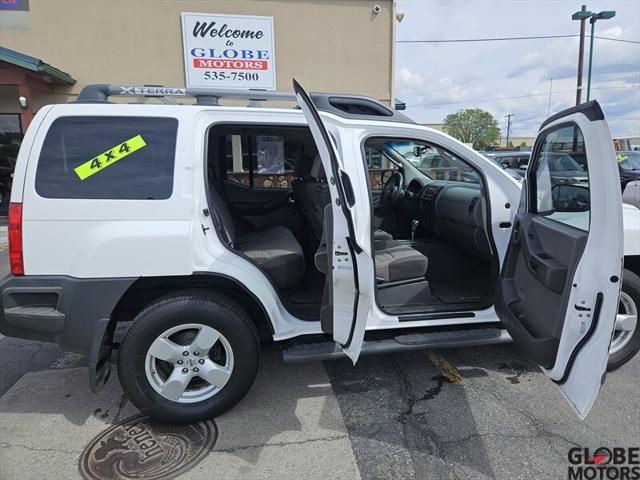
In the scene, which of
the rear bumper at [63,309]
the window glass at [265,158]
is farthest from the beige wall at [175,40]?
the rear bumper at [63,309]

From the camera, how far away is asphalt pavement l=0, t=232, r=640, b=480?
2.31 m

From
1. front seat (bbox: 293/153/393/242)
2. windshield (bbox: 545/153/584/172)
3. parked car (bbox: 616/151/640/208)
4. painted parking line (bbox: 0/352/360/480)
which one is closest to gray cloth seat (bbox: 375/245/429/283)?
front seat (bbox: 293/153/393/242)

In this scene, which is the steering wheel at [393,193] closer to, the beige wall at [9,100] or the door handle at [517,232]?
the door handle at [517,232]

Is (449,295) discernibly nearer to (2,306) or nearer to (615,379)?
(615,379)

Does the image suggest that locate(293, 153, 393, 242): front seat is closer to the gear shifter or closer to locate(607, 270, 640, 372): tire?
the gear shifter

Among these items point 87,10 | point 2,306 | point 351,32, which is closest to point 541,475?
point 2,306

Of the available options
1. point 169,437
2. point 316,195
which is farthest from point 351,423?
point 316,195

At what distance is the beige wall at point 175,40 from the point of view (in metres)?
10.1

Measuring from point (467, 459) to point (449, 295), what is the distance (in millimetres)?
1345

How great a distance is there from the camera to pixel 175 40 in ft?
34.5

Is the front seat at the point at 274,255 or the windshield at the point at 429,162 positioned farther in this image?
the windshield at the point at 429,162

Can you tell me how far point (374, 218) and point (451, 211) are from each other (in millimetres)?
805

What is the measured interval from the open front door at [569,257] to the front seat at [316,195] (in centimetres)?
104

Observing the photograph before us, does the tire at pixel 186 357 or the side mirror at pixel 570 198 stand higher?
the side mirror at pixel 570 198
